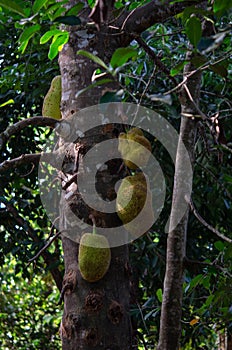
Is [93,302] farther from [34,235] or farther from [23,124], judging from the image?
[34,235]

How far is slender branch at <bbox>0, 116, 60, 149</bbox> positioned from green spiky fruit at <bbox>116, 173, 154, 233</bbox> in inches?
7.8

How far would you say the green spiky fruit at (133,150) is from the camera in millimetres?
1216

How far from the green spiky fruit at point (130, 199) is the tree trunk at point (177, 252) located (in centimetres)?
9

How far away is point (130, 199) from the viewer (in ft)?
3.84

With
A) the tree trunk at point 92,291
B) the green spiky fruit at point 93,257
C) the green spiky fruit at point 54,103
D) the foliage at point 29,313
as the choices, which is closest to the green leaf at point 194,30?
the tree trunk at point 92,291

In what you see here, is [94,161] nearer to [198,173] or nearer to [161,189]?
[161,189]

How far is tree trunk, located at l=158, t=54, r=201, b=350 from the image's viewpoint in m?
1.07

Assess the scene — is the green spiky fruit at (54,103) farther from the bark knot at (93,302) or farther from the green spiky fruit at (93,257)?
the bark knot at (93,302)

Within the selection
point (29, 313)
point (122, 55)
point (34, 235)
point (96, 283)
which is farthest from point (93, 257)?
point (29, 313)

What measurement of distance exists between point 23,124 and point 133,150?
23 cm

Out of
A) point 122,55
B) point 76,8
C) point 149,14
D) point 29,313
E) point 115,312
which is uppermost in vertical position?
point 29,313

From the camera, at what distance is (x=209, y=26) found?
1194 mm

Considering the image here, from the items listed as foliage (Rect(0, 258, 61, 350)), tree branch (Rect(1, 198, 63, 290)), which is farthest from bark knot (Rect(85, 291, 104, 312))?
foliage (Rect(0, 258, 61, 350))

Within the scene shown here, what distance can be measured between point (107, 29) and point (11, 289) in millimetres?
3492
